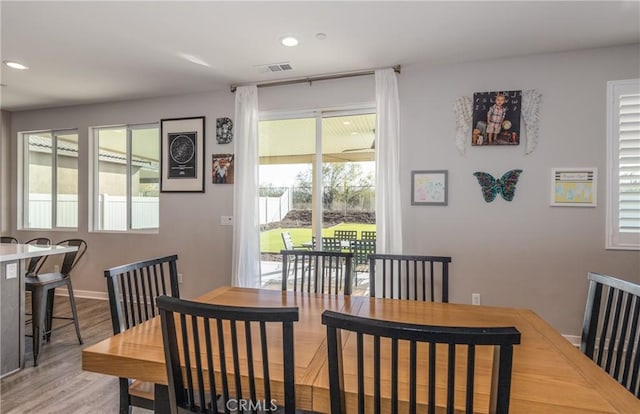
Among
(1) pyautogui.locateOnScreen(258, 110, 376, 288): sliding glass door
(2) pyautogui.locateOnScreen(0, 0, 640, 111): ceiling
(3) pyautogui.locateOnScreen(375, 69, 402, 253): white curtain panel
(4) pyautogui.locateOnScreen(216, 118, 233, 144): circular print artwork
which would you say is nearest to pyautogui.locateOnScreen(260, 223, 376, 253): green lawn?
(1) pyautogui.locateOnScreen(258, 110, 376, 288): sliding glass door

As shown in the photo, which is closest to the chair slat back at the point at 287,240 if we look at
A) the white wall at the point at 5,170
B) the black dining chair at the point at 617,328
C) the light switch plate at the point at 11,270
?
the light switch plate at the point at 11,270

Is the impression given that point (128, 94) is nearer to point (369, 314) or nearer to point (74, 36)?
point (74, 36)

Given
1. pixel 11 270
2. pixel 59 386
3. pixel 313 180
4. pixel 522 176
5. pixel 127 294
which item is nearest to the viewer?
pixel 127 294

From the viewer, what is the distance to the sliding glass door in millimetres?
3611

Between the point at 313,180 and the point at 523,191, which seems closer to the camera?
the point at 523,191

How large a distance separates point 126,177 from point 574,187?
5.04 meters

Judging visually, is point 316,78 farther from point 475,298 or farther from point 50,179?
point 50,179

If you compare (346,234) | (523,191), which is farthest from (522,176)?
(346,234)

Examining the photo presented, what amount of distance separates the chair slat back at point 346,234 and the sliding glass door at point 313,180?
0.03 meters

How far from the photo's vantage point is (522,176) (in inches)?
120

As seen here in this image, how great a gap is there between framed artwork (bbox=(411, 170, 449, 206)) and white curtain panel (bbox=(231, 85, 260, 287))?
168 centimetres

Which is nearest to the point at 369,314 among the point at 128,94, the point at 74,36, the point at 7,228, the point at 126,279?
the point at 126,279

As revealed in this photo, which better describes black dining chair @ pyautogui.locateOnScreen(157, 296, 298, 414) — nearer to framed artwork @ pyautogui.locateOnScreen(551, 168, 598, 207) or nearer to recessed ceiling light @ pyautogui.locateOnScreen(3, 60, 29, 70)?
framed artwork @ pyautogui.locateOnScreen(551, 168, 598, 207)

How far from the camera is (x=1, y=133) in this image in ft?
15.9
